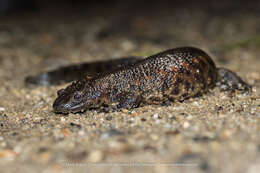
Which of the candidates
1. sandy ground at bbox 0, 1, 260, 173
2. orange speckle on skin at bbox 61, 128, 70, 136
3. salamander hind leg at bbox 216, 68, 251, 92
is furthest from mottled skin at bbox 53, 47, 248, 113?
orange speckle on skin at bbox 61, 128, 70, 136

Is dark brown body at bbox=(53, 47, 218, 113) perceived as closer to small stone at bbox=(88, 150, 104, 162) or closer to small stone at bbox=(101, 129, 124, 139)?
small stone at bbox=(101, 129, 124, 139)

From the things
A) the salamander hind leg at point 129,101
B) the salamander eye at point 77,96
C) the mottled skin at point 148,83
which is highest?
the mottled skin at point 148,83

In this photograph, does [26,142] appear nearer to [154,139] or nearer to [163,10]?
[154,139]

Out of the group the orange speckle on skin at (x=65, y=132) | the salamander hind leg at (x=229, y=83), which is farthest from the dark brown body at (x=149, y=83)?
the orange speckle on skin at (x=65, y=132)

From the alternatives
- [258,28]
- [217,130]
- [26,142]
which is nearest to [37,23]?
[258,28]

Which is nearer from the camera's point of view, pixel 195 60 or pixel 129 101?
pixel 129 101

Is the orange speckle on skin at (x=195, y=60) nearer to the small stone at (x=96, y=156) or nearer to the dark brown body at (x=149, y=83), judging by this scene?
the dark brown body at (x=149, y=83)

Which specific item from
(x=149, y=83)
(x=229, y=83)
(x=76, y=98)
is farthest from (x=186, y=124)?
(x=229, y=83)

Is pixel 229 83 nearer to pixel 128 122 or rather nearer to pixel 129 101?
pixel 129 101
